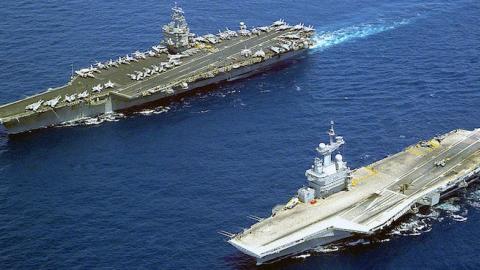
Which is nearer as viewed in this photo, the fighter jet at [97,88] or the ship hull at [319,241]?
the ship hull at [319,241]

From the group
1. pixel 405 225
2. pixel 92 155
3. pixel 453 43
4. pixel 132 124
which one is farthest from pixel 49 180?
pixel 453 43

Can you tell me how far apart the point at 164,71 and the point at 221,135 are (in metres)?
27.6

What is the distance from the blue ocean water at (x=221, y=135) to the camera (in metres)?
87.6

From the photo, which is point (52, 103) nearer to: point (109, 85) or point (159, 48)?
point (109, 85)

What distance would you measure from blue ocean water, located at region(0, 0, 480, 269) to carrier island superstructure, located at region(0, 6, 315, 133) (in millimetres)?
3275

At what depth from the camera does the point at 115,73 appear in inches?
5281

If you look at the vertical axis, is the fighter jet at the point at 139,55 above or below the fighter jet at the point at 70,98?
above

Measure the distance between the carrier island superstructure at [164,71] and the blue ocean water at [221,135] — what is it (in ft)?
10.7

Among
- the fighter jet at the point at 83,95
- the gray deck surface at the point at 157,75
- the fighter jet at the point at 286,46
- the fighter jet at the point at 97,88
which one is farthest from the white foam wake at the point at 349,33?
the fighter jet at the point at 83,95

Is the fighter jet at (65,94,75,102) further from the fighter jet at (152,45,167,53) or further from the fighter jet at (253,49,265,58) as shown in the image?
the fighter jet at (253,49,265,58)

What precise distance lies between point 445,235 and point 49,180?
51.1 m

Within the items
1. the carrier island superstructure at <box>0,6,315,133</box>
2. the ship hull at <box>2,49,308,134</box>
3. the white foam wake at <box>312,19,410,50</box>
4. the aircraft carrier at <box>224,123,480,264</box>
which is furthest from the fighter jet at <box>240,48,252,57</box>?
the aircraft carrier at <box>224,123,480,264</box>

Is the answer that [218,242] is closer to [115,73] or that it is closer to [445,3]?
[115,73]

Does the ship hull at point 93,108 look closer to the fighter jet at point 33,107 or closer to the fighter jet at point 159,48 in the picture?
the fighter jet at point 33,107
